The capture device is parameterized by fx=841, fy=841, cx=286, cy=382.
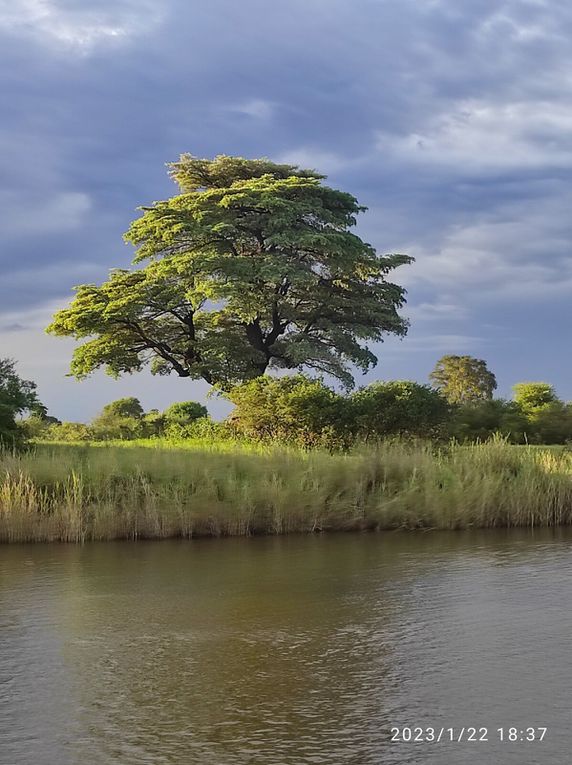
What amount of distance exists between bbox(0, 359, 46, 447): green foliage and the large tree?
27.8 ft

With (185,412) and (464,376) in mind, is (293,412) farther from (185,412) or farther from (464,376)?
(464,376)

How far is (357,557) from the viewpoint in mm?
11289

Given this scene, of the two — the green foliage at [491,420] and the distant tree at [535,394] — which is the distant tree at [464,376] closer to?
the distant tree at [535,394]

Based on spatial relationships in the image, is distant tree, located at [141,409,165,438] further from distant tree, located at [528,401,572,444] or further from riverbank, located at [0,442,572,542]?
riverbank, located at [0,442,572,542]

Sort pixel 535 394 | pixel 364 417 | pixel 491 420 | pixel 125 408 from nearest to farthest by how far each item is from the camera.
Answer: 1. pixel 364 417
2. pixel 491 420
3. pixel 535 394
4. pixel 125 408

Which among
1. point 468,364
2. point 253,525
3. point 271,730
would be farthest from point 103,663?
point 468,364

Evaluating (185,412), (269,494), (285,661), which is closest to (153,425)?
(185,412)

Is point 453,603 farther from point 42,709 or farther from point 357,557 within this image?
point 42,709

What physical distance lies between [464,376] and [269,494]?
4311 centimetres

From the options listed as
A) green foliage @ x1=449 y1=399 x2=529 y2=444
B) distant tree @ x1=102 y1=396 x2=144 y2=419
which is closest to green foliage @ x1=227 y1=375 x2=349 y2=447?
green foliage @ x1=449 y1=399 x2=529 y2=444

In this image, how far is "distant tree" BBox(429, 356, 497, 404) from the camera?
54969mm

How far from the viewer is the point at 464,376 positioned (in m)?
55.5

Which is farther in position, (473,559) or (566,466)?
(566,466)

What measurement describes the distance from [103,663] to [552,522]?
11.1m
